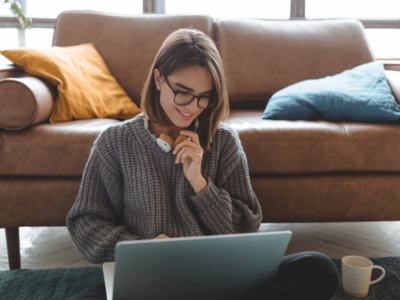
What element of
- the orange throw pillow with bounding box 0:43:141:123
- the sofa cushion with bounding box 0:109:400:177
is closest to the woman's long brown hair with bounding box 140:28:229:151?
the sofa cushion with bounding box 0:109:400:177

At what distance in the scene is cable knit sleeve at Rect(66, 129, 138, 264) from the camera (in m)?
0.95

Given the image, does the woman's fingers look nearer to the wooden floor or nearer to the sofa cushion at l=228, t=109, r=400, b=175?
the sofa cushion at l=228, t=109, r=400, b=175

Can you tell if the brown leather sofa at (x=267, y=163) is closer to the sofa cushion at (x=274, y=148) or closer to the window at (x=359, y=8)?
the sofa cushion at (x=274, y=148)

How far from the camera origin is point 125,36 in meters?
1.96

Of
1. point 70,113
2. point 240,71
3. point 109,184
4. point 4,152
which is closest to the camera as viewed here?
point 109,184

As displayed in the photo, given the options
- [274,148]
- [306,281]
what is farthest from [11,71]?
[306,281]

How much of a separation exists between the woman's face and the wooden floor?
80 cm

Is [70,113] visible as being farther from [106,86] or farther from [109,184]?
[109,184]

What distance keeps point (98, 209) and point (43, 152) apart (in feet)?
1.45

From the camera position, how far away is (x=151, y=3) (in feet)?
9.05

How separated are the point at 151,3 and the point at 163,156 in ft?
6.63

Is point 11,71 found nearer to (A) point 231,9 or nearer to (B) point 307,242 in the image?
(B) point 307,242

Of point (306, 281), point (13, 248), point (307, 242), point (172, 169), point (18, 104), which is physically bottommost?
point (307, 242)

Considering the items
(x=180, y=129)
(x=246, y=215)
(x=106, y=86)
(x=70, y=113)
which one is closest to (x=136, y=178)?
(x=180, y=129)
